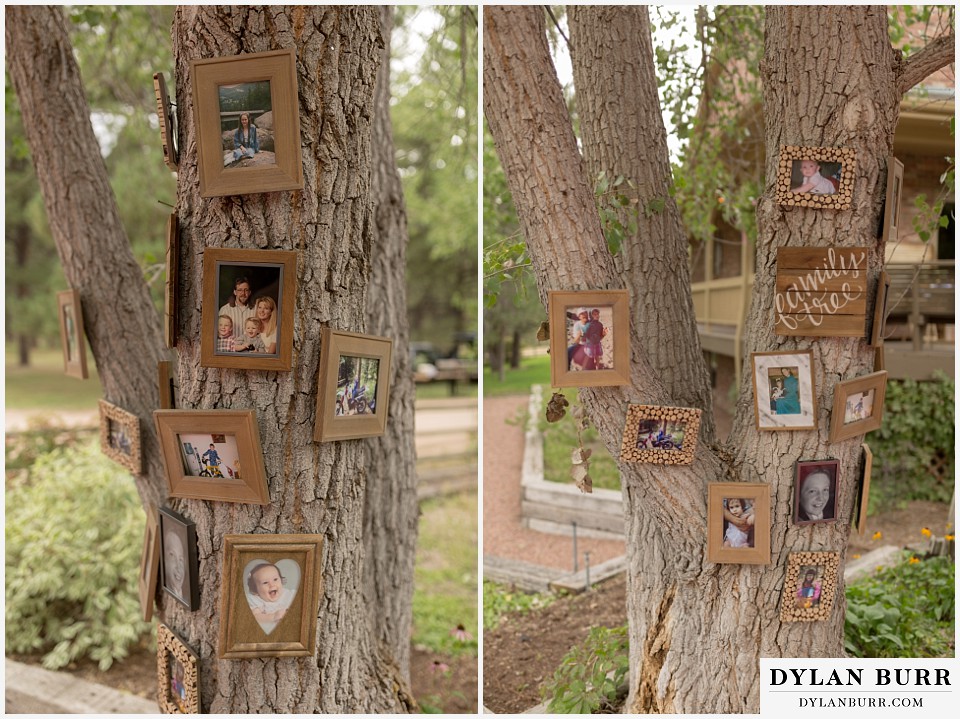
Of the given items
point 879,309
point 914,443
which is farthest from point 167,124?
point 914,443

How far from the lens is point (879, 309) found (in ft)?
6.75

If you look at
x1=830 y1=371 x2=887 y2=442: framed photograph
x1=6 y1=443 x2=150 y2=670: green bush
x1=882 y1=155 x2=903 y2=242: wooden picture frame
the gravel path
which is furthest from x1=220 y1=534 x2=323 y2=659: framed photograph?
the gravel path

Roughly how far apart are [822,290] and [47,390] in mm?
11637

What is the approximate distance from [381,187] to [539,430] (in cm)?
406

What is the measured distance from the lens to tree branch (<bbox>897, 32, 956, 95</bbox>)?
80.6 inches

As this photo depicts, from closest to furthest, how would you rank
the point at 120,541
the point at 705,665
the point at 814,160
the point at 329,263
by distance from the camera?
the point at 329,263
the point at 814,160
the point at 705,665
the point at 120,541

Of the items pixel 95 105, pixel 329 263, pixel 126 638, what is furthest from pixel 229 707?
pixel 95 105

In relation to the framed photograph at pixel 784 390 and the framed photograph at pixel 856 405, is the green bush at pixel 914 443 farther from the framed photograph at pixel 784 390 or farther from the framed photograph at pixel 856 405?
the framed photograph at pixel 784 390

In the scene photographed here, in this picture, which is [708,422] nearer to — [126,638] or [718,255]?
[126,638]

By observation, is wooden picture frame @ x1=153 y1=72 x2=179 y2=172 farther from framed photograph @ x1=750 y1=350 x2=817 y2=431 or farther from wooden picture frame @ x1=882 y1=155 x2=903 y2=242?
wooden picture frame @ x1=882 y1=155 x2=903 y2=242

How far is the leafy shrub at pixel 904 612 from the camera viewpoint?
2.83 meters

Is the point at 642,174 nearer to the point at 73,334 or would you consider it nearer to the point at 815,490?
the point at 815,490

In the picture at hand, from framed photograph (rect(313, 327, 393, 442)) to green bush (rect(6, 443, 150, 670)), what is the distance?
273 cm

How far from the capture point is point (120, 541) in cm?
403
